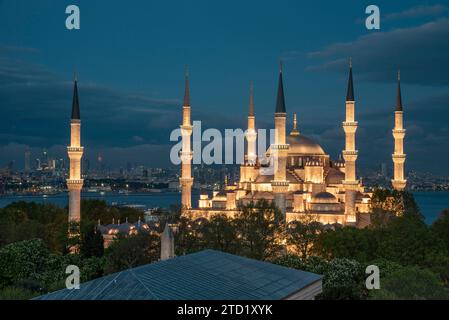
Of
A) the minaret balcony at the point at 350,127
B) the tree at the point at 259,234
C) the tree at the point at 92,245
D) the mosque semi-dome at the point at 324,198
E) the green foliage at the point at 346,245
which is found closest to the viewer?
the tree at the point at 259,234

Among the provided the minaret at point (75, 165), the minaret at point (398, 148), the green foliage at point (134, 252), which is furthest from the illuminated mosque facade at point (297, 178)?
the green foliage at point (134, 252)

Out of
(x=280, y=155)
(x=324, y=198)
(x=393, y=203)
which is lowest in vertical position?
(x=393, y=203)

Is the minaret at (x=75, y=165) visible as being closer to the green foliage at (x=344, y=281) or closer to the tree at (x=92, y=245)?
the tree at (x=92, y=245)

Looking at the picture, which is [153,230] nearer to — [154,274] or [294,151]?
[154,274]

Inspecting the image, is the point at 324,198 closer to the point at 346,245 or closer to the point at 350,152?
the point at 350,152

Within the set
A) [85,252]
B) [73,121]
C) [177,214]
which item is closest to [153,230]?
[177,214]

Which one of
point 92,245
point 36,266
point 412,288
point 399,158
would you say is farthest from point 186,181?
point 412,288
